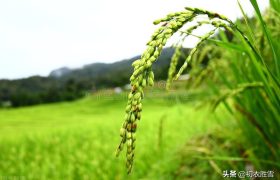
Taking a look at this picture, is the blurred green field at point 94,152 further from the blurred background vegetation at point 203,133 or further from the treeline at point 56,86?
the treeline at point 56,86

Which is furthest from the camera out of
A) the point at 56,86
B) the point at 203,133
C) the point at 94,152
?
the point at 56,86

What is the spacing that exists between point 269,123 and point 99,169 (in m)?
2.73

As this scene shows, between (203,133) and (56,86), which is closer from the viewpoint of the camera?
(203,133)

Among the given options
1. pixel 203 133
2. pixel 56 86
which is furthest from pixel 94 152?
pixel 56 86

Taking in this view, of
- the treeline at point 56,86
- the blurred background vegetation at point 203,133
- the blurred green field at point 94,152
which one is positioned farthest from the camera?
the treeline at point 56,86

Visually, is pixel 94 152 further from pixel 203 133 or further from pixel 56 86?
pixel 56 86

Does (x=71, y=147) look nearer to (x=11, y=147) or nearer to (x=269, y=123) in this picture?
(x=11, y=147)

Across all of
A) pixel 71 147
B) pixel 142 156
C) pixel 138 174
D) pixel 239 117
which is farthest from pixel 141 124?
pixel 239 117

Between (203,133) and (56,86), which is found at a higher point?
(56,86)

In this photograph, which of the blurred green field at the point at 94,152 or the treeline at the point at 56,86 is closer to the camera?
the blurred green field at the point at 94,152

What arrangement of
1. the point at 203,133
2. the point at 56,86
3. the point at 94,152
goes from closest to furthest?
1. the point at 203,133
2. the point at 94,152
3. the point at 56,86

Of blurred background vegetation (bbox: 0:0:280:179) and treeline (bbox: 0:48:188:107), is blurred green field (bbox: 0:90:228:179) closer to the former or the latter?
blurred background vegetation (bbox: 0:0:280:179)

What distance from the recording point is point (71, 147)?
22.0ft

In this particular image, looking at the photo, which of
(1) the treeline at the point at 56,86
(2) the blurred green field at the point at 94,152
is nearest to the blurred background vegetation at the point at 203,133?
(2) the blurred green field at the point at 94,152
